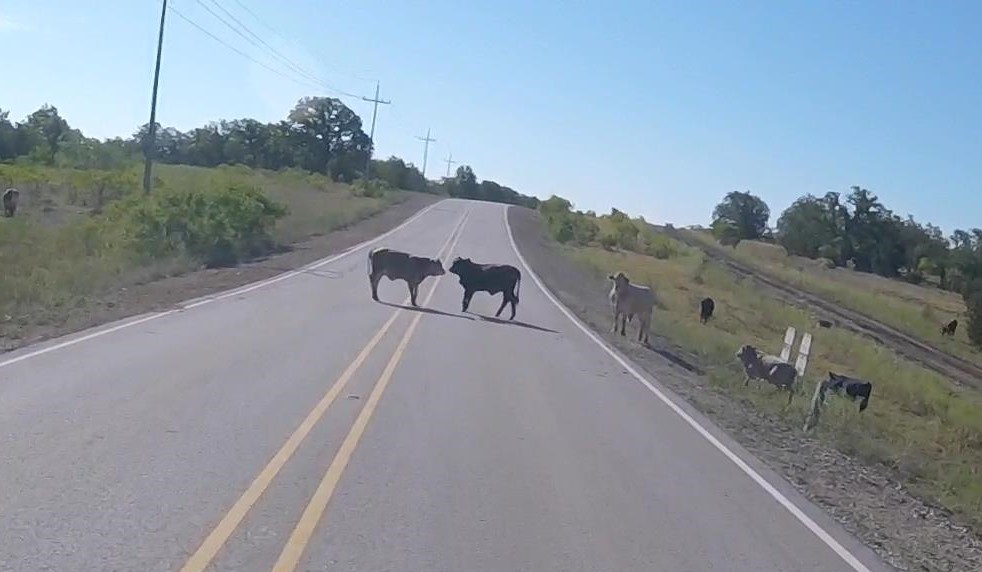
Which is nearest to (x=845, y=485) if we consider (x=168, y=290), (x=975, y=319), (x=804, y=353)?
(x=804, y=353)

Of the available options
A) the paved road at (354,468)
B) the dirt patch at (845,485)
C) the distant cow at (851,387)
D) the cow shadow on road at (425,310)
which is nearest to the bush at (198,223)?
the cow shadow on road at (425,310)

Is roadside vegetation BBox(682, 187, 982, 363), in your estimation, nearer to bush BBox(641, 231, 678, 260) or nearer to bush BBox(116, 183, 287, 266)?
bush BBox(641, 231, 678, 260)

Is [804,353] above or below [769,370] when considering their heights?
above

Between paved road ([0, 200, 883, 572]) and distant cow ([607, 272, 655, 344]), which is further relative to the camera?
distant cow ([607, 272, 655, 344])

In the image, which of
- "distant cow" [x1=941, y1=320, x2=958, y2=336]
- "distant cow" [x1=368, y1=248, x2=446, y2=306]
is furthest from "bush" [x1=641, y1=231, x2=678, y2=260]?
"distant cow" [x1=368, y1=248, x2=446, y2=306]

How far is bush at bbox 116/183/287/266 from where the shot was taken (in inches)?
1436

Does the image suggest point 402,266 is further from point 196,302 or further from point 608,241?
point 608,241

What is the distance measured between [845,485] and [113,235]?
92.2ft

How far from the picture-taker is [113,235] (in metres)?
36.2

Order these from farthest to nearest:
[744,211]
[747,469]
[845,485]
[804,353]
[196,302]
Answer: [744,211], [196,302], [804,353], [845,485], [747,469]

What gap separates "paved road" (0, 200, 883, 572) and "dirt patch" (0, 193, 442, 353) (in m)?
1.01

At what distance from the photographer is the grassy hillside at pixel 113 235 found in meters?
22.9

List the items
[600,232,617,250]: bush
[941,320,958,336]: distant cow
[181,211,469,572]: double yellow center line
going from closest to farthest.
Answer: [181,211,469,572]: double yellow center line
[941,320,958,336]: distant cow
[600,232,617,250]: bush

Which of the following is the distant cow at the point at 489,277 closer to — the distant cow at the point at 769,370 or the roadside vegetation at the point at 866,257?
the distant cow at the point at 769,370
